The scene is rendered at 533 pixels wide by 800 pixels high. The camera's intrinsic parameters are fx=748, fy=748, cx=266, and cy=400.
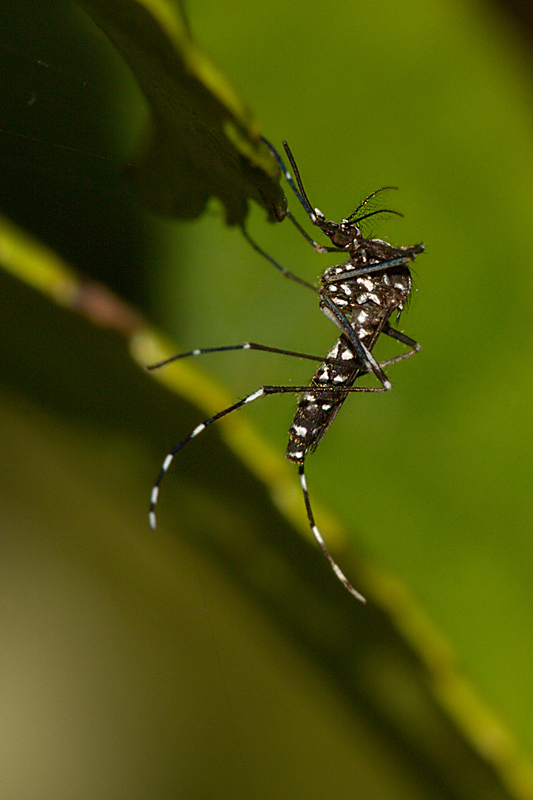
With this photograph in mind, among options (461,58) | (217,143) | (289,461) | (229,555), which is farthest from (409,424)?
(461,58)

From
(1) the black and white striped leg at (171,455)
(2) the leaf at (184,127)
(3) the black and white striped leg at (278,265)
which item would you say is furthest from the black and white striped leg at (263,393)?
(2) the leaf at (184,127)

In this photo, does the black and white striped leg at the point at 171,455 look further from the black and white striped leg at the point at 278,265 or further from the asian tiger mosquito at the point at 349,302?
the black and white striped leg at the point at 278,265

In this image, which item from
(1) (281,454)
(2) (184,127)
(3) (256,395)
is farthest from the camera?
(3) (256,395)

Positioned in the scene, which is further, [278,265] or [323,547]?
[278,265]

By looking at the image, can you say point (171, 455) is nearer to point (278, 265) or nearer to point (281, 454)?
point (281, 454)

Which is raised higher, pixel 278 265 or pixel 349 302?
pixel 278 265

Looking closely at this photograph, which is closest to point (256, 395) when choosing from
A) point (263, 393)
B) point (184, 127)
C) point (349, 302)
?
point (263, 393)

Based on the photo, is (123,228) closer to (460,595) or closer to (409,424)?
(409,424)

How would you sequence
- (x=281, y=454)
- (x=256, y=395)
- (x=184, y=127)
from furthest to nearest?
(x=256, y=395) < (x=281, y=454) < (x=184, y=127)
